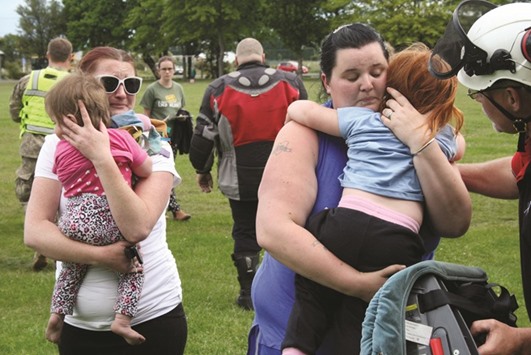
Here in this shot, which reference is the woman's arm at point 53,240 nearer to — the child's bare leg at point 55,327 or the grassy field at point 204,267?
the child's bare leg at point 55,327

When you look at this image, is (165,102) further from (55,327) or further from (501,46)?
(501,46)

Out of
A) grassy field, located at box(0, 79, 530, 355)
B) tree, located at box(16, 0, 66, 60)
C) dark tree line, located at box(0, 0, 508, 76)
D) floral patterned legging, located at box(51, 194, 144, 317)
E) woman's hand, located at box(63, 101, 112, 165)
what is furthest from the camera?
tree, located at box(16, 0, 66, 60)

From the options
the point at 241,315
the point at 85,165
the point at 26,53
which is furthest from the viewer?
the point at 26,53

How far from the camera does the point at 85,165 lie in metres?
3.13

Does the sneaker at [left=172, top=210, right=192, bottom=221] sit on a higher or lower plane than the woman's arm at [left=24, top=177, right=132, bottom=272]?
lower

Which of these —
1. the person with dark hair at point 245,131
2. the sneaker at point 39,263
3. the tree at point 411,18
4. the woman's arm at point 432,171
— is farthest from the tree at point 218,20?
the woman's arm at point 432,171

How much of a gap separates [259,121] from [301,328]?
469 centimetres

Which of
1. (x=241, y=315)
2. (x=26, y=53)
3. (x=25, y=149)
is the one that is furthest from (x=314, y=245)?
(x=26, y=53)

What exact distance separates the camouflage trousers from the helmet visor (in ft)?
22.5

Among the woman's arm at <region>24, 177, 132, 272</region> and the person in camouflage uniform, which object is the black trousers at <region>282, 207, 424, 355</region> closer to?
the woman's arm at <region>24, 177, 132, 272</region>

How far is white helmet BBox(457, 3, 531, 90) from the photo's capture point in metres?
2.60

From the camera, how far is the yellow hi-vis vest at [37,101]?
8.85 meters

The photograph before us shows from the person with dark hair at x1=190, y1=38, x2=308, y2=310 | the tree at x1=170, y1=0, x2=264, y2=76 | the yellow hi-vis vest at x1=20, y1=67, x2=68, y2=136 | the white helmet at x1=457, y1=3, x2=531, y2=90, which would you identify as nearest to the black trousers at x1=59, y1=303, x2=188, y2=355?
the white helmet at x1=457, y1=3, x2=531, y2=90

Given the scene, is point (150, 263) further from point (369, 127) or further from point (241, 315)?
point (241, 315)
